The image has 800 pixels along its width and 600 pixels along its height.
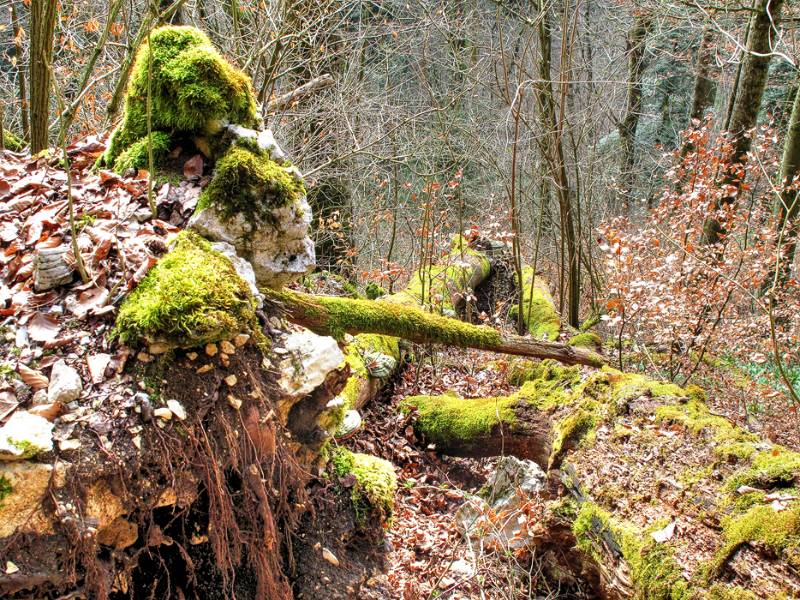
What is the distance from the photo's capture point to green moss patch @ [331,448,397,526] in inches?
144

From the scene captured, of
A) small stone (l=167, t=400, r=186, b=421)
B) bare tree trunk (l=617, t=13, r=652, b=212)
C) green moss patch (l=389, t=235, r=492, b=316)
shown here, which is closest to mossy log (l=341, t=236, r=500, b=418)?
green moss patch (l=389, t=235, r=492, b=316)

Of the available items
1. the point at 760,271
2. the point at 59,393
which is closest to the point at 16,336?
the point at 59,393

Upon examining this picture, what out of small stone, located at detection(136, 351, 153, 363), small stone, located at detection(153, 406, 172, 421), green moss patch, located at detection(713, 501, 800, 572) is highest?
small stone, located at detection(136, 351, 153, 363)

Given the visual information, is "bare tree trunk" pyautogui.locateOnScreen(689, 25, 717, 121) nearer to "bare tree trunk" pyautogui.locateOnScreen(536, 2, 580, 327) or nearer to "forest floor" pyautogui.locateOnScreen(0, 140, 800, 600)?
"bare tree trunk" pyautogui.locateOnScreen(536, 2, 580, 327)

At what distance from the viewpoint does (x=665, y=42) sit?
13.0m

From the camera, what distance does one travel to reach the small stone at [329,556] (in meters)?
3.41

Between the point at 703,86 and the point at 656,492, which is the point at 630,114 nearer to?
the point at 703,86

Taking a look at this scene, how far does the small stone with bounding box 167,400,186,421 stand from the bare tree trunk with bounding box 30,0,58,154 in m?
3.41

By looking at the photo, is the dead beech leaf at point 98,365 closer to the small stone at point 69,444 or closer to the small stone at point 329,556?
the small stone at point 69,444

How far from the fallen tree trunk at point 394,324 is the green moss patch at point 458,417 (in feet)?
1.85

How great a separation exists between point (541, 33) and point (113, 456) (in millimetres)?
7677

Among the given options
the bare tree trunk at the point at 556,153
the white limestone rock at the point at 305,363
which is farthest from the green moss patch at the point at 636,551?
the bare tree trunk at the point at 556,153

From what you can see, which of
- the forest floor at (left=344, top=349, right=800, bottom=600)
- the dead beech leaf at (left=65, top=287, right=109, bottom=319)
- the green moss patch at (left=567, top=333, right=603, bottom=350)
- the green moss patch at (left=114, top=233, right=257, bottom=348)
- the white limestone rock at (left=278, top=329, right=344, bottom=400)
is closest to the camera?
the green moss patch at (left=114, top=233, right=257, bottom=348)

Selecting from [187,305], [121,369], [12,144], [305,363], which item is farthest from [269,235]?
[12,144]
